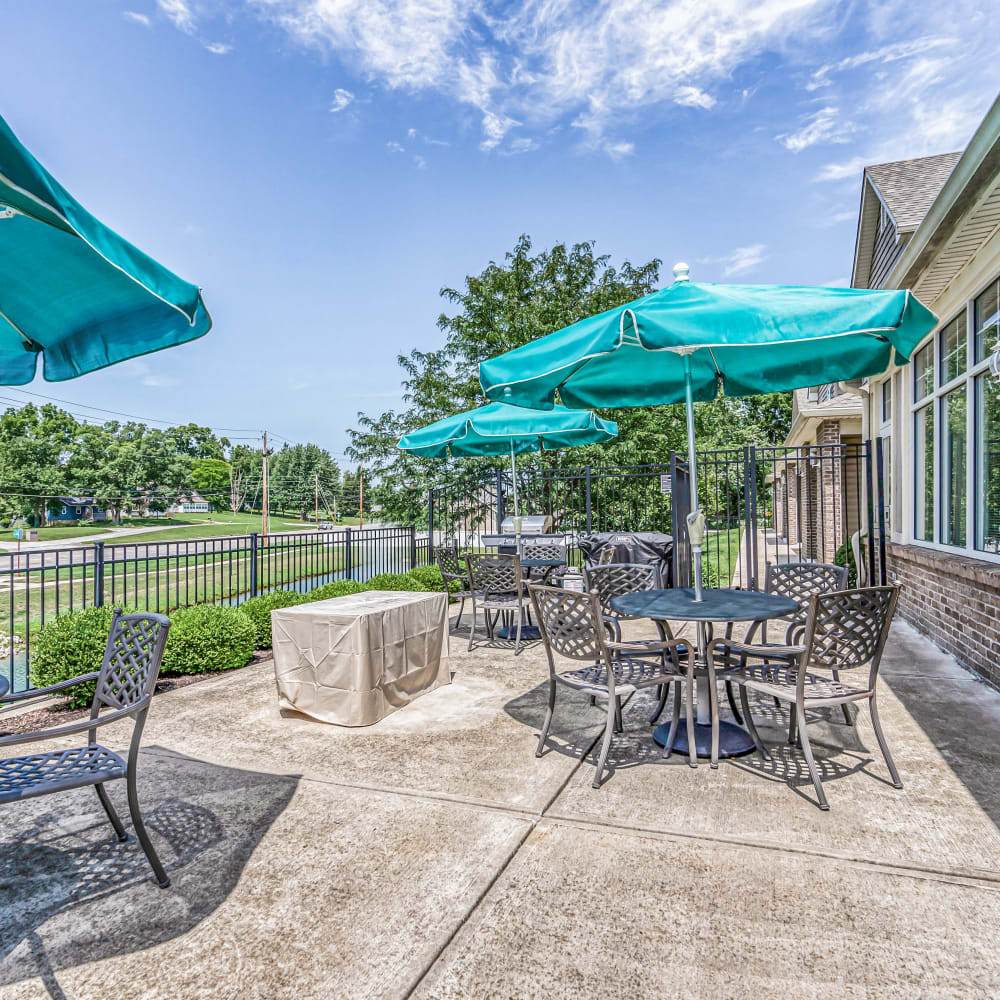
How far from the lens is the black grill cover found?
8.15 metres

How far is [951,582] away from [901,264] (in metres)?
2.63

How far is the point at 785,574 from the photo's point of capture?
175 inches

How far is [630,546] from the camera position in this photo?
26.8 ft

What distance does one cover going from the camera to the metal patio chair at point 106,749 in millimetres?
1994

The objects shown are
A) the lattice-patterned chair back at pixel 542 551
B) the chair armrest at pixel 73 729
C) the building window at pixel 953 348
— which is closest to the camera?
the chair armrest at pixel 73 729

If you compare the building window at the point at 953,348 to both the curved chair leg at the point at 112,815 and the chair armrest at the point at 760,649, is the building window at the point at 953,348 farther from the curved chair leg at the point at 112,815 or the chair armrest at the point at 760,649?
the curved chair leg at the point at 112,815

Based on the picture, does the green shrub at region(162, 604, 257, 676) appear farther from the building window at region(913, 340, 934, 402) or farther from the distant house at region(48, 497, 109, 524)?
the distant house at region(48, 497, 109, 524)

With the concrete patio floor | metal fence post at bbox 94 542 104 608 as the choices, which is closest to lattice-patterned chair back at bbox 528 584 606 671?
the concrete patio floor

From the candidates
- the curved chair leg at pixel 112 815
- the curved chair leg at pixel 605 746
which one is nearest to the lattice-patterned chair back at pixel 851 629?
the curved chair leg at pixel 605 746

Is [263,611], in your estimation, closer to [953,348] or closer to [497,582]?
[497,582]

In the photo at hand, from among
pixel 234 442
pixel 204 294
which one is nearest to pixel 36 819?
pixel 204 294

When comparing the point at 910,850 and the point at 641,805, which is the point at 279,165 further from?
the point at 910,850

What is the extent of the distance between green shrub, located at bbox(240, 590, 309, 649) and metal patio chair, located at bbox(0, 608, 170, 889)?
3.32 metres

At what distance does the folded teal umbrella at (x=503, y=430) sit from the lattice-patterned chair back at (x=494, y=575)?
43.4 inches
